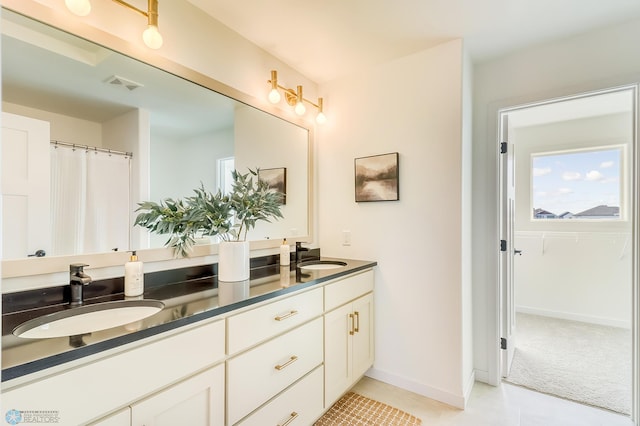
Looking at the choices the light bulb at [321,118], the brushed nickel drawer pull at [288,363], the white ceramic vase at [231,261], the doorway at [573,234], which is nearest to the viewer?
the brushed nickel drawer pull at [288,363]

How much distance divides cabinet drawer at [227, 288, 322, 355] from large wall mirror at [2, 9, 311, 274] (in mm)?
667

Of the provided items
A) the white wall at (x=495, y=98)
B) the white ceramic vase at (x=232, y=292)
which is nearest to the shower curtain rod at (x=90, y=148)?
the white ceramic vase at (x=232, y=292)

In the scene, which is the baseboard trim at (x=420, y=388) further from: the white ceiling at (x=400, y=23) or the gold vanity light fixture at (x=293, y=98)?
the white ceiling at (x=400, y=23)

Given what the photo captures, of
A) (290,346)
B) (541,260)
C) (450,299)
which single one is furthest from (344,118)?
(541,260)

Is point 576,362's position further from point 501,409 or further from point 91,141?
point 91,141

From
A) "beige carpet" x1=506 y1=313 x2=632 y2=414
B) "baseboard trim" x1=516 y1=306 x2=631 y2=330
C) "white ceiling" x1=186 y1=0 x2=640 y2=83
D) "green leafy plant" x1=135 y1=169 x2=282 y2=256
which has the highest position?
"white ceiling" x1=186 y1=0 x2=640 y2=83

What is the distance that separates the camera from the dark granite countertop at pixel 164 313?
867mm

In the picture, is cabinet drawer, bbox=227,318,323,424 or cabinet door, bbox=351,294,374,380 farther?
cabinet door, bbox=351,294,374,380

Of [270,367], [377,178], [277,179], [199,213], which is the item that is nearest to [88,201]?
[199,213]

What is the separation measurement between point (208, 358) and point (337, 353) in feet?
3.24

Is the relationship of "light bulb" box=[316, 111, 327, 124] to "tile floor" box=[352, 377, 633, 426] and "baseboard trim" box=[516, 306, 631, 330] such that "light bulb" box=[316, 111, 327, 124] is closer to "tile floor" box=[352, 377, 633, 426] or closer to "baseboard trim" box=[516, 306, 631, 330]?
"tile floor" box=[352, 377, 633, 426]

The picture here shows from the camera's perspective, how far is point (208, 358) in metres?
1.25

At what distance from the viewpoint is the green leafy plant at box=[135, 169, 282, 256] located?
165 centimetres

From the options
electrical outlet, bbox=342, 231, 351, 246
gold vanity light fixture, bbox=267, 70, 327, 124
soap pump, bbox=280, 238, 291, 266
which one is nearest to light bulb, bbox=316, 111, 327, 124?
gold vanity light fixture, bbox=267, 70, 327, 124
